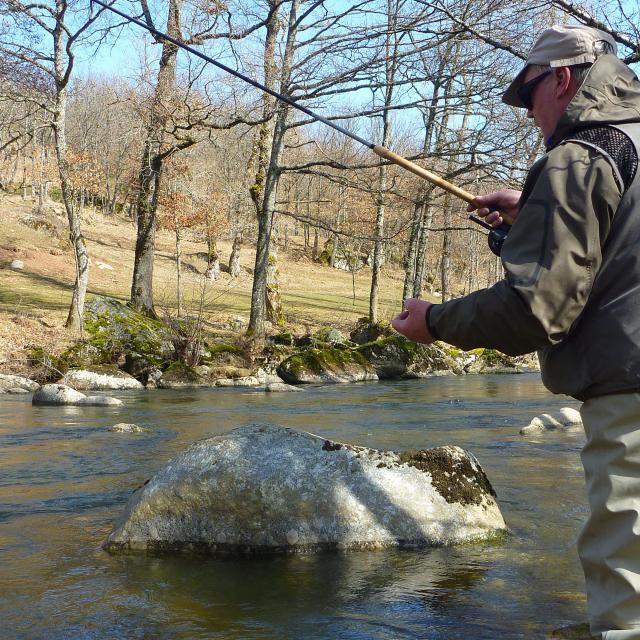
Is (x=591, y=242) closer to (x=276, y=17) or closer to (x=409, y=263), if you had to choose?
(x=276, y=17)

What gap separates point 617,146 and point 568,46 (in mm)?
375

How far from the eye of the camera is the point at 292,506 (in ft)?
17.9

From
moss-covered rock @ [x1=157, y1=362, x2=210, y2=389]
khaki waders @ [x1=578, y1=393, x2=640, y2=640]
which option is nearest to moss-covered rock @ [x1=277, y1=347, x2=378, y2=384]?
moss-covered rock @ [x1=157, y1=362, x2=210, y2=389]

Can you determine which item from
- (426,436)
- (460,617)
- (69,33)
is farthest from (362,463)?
(69,33)

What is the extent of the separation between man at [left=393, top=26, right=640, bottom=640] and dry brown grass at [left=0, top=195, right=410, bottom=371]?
16.4 m

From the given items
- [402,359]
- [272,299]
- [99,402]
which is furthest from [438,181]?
[272,299]

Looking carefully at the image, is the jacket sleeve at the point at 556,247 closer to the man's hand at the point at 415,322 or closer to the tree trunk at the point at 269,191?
the man's hand at the point at 415,322

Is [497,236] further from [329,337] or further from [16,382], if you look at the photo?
[329,337]

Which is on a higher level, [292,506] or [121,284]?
[121,284]

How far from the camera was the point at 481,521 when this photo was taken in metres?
5.66

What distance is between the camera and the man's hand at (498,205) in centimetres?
290

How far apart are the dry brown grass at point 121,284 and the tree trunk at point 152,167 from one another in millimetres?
1313

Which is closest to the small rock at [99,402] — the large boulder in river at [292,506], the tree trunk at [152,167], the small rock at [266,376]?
the small rock at [266,376]

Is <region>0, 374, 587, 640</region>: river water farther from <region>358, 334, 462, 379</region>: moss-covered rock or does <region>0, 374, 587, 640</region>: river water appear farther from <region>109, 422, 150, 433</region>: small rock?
<region>358, 334, 462, 379</region>: moss-covered rock
